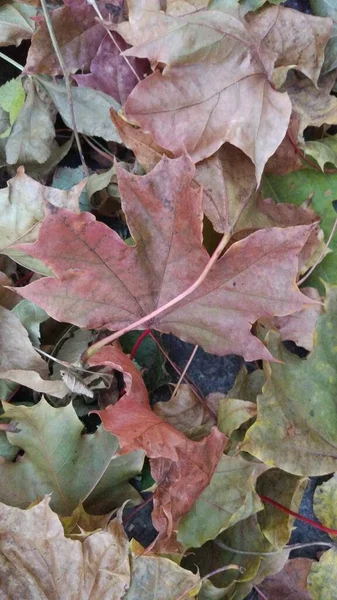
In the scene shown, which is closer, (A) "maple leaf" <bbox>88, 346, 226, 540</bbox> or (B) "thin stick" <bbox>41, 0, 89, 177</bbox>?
(A) "maple leaf" <bbox>88, 346, 226, 540</bbox>

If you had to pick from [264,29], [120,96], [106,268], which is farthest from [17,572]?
[264,29]

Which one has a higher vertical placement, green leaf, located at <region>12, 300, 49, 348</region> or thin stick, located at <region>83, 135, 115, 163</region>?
thin stick, located at <region>83, 135, 115, 163</region>

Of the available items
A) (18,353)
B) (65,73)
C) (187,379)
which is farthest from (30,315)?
(65,73)

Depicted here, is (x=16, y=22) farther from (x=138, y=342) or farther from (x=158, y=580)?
(x=158, y=580)

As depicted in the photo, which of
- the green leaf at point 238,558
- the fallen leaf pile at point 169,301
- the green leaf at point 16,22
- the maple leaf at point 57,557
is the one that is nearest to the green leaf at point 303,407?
the fallen leaf pile at point 169,301

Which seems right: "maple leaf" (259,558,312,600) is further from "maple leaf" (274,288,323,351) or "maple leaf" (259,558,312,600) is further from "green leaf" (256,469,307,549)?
"maple leaf" (274,288,323,351)

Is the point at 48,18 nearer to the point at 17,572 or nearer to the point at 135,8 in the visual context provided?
the point at 135,8

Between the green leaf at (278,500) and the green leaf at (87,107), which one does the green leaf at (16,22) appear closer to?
the green leaf at (87,107)

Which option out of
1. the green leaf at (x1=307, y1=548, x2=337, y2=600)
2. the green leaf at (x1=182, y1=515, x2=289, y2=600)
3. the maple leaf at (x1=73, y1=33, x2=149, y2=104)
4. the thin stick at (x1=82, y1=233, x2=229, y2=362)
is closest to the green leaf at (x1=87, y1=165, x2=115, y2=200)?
the maple leaf at (x1=73, y1=33, x2=149, y2=104)
